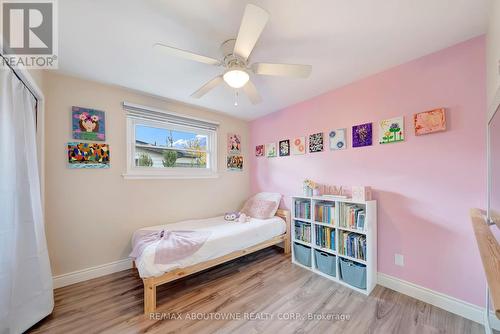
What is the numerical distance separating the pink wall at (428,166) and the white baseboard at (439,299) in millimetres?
48

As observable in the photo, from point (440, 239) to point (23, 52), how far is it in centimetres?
393

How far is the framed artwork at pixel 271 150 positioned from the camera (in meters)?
3.37

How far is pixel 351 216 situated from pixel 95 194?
300 centimetres

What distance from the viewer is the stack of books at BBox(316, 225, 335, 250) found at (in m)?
2.34

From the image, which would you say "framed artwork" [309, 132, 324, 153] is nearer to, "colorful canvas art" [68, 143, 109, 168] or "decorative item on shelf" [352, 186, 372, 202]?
"decorative item on shelf" [352, 186, 372, 202]

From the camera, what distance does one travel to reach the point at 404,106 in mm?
1987

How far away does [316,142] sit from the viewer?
2746 mm

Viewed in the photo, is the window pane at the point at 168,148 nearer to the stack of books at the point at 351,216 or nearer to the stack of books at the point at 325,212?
the stack of books at the point at 325,212

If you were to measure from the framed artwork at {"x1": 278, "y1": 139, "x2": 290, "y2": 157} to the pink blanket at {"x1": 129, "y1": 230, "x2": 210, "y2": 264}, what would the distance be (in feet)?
5.61

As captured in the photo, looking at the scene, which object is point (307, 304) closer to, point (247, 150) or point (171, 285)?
point (171, 285)

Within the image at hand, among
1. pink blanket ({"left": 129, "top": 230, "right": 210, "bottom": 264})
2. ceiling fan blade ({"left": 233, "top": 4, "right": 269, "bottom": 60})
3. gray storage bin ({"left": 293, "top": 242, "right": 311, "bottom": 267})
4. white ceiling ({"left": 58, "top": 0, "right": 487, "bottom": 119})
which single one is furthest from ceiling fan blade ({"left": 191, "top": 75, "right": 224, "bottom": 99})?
gray storage bin ({"left": 293, "top": 242, "right": 311, "bottom": 267})

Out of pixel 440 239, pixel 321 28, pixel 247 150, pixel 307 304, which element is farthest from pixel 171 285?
pixel 321 28

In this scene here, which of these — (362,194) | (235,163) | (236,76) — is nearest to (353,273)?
(362,194)

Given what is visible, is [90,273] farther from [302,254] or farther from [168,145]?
[302,254]
